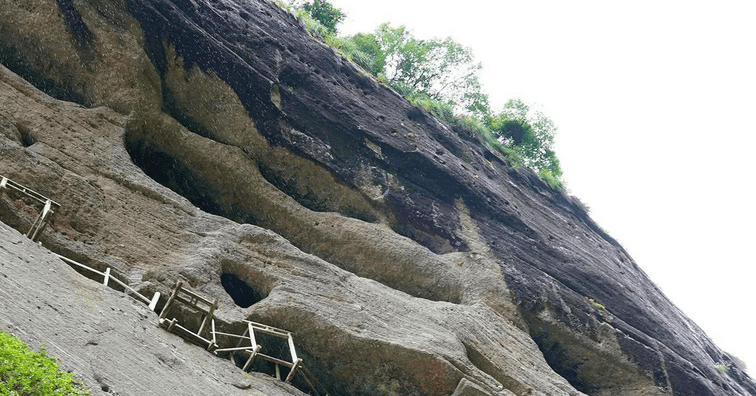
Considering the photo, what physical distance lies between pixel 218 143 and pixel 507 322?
8127mm

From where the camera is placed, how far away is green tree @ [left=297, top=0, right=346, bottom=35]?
89.6 ft

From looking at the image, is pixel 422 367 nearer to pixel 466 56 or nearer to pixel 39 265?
pixel 39 265

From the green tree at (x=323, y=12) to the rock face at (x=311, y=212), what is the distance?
8.63 m

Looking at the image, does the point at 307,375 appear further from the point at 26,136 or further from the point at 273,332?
the point at 26,136

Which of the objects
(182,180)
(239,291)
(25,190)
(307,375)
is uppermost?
(182,180)

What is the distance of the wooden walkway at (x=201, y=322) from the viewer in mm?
10062

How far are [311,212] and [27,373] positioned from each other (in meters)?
10.2

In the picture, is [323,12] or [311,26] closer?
[311,26]

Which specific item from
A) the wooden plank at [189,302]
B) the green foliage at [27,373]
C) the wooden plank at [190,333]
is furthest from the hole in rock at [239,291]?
the green foliage at [27,373]

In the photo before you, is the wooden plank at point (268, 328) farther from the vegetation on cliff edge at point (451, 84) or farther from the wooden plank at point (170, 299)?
the vegetation on cliff edge at point (451, 84)

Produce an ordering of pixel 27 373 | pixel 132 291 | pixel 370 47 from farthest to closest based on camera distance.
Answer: pixel 370 47, pixel 132 291, pixel 27 373

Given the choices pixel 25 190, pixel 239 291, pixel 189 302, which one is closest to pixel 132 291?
pixel 189 302

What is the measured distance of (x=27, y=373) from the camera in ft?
18.4

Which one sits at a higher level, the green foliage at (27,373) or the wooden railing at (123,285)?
the green foliage at (27,373)
